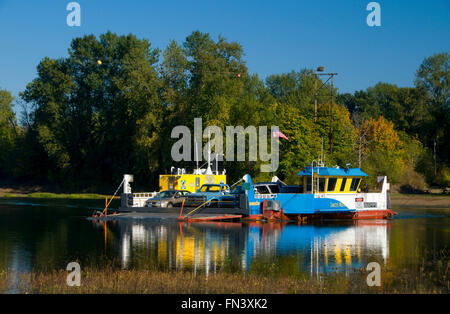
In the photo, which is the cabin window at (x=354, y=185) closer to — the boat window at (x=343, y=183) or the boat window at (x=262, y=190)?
the boat window at (x=343, y=183)

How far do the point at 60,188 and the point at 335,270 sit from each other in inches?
3442

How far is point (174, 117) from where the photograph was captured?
84375mm

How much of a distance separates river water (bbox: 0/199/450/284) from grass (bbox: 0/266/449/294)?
6.05 feet

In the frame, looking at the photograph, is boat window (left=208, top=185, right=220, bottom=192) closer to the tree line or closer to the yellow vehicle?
the yellow vehicle

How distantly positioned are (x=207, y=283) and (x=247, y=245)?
39.3ft

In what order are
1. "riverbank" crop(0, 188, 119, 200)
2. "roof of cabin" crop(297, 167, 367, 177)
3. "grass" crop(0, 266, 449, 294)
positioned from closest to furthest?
"grass" crop(0, 266, 449, 294) → "roof of cabin" crop(297, 167, 367, 177) → "riverbank" crop(0, 188, 119, 200)

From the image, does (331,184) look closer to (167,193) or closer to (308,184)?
(308,184)

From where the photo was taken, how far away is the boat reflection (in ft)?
80.2

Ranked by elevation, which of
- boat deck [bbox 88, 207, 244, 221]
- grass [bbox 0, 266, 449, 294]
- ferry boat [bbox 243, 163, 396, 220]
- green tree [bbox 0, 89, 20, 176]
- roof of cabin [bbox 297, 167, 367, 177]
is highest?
green tree [bbox 0, 89, 20, 176]

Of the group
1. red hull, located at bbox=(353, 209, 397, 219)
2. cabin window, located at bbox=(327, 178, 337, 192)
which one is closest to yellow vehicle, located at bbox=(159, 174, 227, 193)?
cabin window, located at bbox=(327, 178, 337, 192)

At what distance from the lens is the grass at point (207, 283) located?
17656 mm

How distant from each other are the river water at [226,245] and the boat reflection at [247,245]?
4 cm

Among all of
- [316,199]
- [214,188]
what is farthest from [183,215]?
[316,199]
